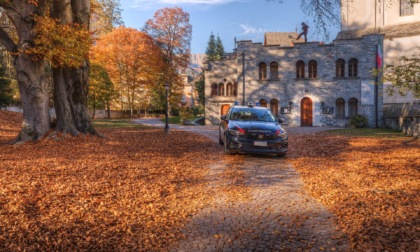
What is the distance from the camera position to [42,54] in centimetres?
1159

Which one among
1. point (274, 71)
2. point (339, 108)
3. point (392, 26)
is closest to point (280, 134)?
point (339, 108)

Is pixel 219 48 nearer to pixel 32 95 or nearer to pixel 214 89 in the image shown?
pixel 214 89

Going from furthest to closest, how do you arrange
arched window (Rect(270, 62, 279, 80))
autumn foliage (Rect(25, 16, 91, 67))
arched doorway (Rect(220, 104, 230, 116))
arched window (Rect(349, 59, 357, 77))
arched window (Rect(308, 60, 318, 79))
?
1. arched doorway (Rect(220, 104, 230, 116))
2. arched window (Rect(270, 62, 279, 80))
3. arched window (Rect(308, 60, 318, 79))
4. arched window (Rect(349, 59, 357, 77))
5. autumn foliage (Rect(25, 16, 91, 67))

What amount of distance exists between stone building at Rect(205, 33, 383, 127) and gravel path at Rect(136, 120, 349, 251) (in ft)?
77.2

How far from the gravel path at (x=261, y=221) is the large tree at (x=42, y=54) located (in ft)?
27.3

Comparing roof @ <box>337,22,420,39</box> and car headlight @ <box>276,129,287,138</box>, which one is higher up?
roof @ <box>337,22,420,39</box>

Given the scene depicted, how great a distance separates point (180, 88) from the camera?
43.7 meters

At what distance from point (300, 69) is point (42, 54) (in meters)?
23.9

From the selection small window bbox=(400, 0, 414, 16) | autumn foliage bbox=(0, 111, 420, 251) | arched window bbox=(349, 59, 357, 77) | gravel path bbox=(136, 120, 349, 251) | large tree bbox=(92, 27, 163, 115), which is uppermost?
small window bbox=(400, 0, 414, 16)

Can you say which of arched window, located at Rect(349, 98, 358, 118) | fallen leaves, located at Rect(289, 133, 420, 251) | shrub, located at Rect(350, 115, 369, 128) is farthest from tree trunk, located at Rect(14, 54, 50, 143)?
arched window, located at Rect(349, 98, 358, 118)

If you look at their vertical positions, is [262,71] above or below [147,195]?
above

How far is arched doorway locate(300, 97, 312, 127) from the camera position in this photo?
1156 inches

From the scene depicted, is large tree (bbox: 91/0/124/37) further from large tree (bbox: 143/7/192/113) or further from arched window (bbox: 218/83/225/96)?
arched window (bbox: 218/83/225/96)

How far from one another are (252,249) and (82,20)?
14.0 m
